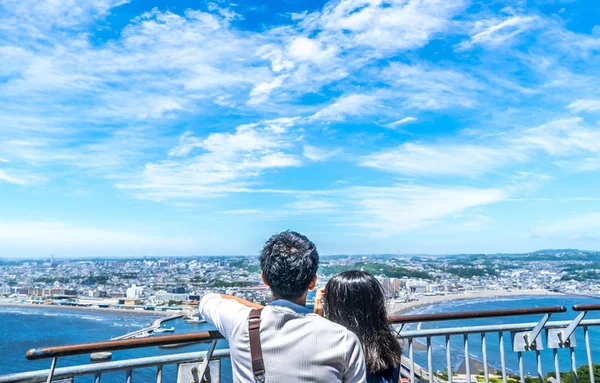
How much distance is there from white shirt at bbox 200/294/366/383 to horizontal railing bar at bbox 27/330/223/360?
0.53m

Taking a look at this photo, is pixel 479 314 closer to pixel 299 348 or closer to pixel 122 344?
pixel 299 348

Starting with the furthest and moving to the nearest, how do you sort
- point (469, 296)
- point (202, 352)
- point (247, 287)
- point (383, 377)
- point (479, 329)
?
point (469, 296) → point (247, 287) → point (479, 329) → point (202, 352) → point (383, 377)

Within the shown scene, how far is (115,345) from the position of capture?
1.68m

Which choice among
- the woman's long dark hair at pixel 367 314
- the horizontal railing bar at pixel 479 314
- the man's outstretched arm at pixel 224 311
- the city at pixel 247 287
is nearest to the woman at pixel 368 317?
the woman's long dark hair at pixel 367 314

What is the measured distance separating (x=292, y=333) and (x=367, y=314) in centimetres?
45

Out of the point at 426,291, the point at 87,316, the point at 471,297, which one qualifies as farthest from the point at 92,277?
the point at 471,297

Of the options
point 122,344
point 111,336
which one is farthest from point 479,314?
point 111,336

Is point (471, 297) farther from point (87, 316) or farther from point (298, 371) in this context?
point (298, 371)

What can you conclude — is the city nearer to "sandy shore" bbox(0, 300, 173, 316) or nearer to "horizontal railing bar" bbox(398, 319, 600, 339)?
"sandy shore" bbox(0, 300, 173, 316)

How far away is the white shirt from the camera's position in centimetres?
119

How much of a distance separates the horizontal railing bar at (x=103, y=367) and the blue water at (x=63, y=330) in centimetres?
1367

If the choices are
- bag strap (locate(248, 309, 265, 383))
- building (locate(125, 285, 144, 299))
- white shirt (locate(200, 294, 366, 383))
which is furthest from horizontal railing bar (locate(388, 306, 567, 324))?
building (locate(125, 285, 144, 299))

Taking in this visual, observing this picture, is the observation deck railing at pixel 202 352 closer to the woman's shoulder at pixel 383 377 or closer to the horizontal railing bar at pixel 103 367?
the horizontal railing bar at pixel 103 367

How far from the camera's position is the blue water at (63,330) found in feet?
54.3
